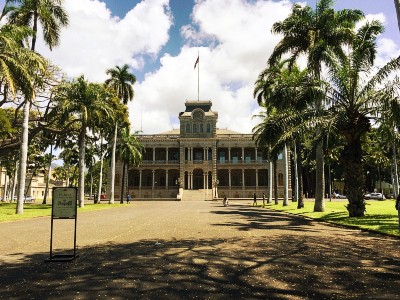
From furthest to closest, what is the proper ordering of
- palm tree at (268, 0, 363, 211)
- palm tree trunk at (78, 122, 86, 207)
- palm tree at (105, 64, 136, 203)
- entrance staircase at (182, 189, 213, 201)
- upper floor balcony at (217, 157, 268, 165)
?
upper floor balcony at (217, 157, 268, 165) → entrance staircase at (182, 189, 213, 201) → palm tree at (105, 64, 136, 203) → palm tree trunk at (78, 122, 86, 207) → palm tree at (268, 0, 363, 211)

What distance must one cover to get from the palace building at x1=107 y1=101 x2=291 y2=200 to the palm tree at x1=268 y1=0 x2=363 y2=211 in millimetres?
41886

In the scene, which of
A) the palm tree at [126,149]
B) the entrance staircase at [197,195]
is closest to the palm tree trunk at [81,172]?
the palm tree at [126,149]

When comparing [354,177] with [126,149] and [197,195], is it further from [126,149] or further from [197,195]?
[197,195]

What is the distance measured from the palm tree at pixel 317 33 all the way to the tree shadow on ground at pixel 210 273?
15356 mm

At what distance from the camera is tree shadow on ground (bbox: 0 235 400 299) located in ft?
18.6

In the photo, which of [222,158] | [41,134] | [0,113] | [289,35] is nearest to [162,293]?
[289,35]

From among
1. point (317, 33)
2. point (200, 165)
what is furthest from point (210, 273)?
point (200, 165)

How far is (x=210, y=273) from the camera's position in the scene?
275 inches

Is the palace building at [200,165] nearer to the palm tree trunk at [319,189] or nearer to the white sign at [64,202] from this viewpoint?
the palm tree trunk at [319,189]

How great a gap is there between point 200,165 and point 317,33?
45.9 meters

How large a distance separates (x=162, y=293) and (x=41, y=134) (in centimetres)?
4554

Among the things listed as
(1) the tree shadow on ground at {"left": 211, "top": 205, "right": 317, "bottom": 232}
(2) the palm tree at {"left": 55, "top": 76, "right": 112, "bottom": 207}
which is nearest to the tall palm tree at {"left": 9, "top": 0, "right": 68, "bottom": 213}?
(2) the palm tree at {"left": 55, "top": 76, "right": 112, "bottom": 207}

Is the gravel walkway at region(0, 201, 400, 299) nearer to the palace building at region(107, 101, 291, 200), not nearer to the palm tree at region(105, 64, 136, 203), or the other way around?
the palm tree at region(105, 64, 136, 203)

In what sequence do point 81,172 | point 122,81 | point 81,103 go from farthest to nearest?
point 122,81
point 81,172
point 81,103
